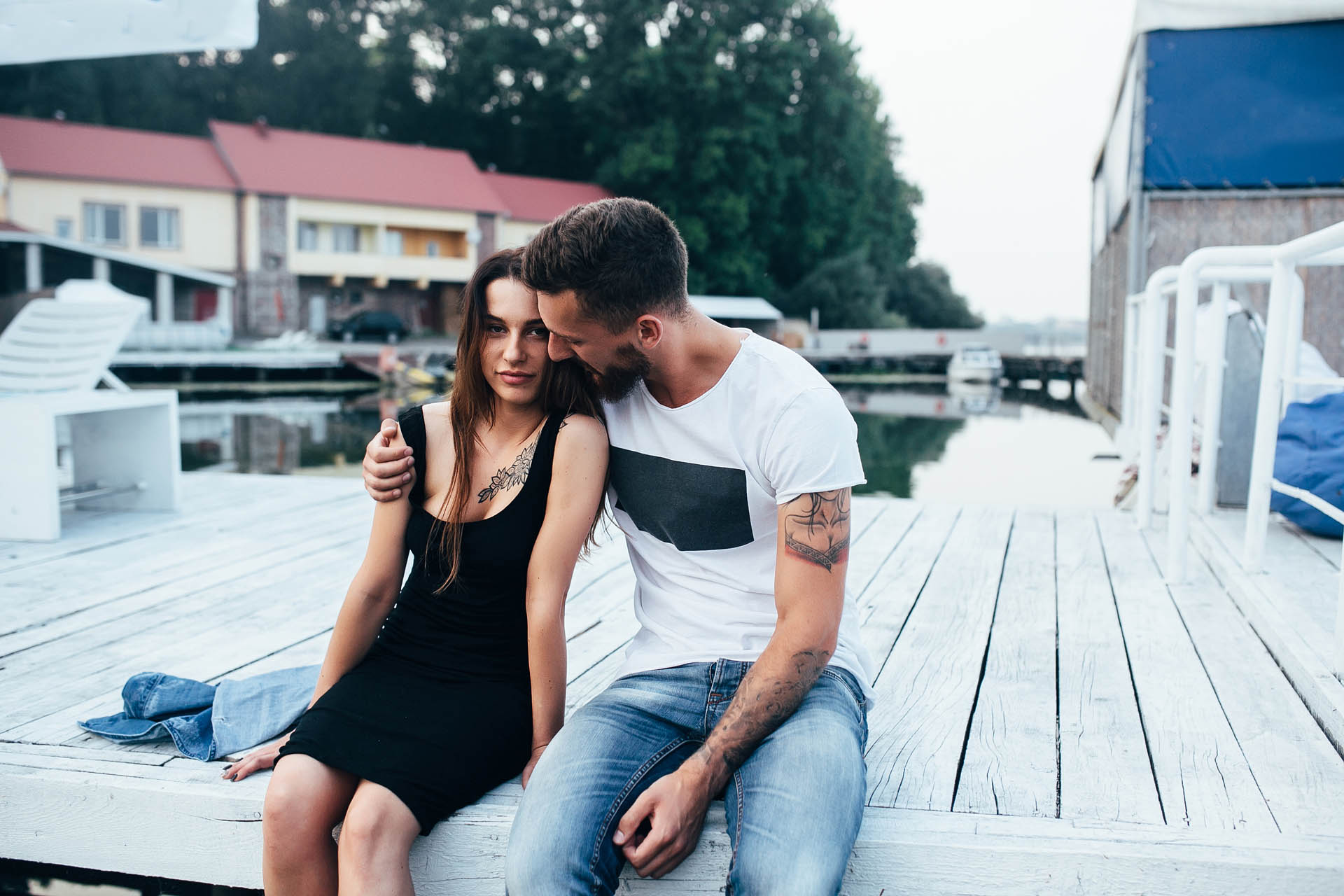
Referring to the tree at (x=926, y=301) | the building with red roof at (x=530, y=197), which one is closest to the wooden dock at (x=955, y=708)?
the building with red roof at (x=530, y=197)

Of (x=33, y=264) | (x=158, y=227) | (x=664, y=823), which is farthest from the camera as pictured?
(x=158, y=227)

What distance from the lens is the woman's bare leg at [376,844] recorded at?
1.72 m

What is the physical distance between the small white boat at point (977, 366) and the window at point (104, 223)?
88.7 feet

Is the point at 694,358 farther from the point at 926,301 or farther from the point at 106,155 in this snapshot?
the point at 926,301

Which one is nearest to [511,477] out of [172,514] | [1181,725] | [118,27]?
[1181,725]

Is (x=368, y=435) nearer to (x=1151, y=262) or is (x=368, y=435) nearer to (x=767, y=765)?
(x=1151, y=262)

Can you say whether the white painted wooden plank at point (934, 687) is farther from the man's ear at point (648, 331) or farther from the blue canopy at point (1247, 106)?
the blue canopy at point (1247, 106)

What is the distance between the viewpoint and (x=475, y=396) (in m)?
2.16

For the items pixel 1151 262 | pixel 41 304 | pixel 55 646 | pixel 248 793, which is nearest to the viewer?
pixel 248 793

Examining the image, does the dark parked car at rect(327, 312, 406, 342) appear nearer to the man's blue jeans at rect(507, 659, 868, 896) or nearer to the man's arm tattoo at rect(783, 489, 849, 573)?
the man's blue jeans at rect(507, 659, 868, 896)

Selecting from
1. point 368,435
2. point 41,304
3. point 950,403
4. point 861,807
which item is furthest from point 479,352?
point 950,403

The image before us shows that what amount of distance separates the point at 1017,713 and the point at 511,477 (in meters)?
1.35

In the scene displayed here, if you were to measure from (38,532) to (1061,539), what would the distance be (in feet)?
14.9

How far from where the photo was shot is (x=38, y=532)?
450 cm
